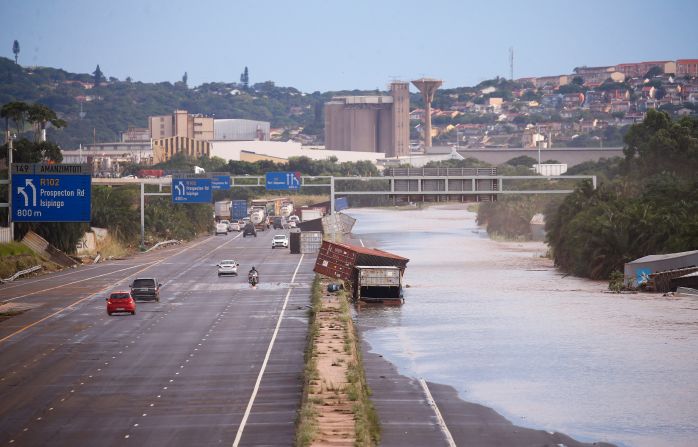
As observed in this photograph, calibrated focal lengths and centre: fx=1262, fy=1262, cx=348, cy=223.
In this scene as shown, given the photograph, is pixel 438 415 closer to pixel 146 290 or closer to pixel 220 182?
pixel 146 290

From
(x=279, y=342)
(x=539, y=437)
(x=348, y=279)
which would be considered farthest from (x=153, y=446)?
(x=348, y=279)

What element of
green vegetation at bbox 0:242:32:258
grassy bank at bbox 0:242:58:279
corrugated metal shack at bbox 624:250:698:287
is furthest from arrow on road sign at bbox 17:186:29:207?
corrugated metal shack at bbox 624:250:698:287

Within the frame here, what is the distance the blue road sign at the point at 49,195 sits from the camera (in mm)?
84125

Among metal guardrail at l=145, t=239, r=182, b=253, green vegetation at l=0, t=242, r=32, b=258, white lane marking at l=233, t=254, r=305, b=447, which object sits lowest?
white lane marking at l=233, t=254, r=305, b=447

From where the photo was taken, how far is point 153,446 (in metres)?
34.7

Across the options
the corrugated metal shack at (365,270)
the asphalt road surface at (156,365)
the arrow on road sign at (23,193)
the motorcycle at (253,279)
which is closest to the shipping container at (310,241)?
the asphalt road surface at (156,365)

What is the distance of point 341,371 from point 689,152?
129578mm

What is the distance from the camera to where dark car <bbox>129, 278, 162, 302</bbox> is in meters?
76.2

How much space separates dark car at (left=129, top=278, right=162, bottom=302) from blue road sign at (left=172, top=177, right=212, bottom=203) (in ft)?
198

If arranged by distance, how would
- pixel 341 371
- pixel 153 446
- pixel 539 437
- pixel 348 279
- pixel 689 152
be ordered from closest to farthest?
1. pixel 153 446
2. pixel 539 437
3. pixel 341 371
4. pixel 348 279
5. pixel 689 152

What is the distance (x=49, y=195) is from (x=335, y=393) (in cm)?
4751

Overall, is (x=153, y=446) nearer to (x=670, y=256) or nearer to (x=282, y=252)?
(x=670, y=256)

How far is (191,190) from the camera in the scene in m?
138

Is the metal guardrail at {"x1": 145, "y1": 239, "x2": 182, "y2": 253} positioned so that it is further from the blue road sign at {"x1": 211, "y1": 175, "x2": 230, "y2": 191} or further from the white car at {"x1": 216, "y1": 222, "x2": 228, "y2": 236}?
the white car at {"x1": 216, "y1": 222, "x2": 228, "y2": 236}
